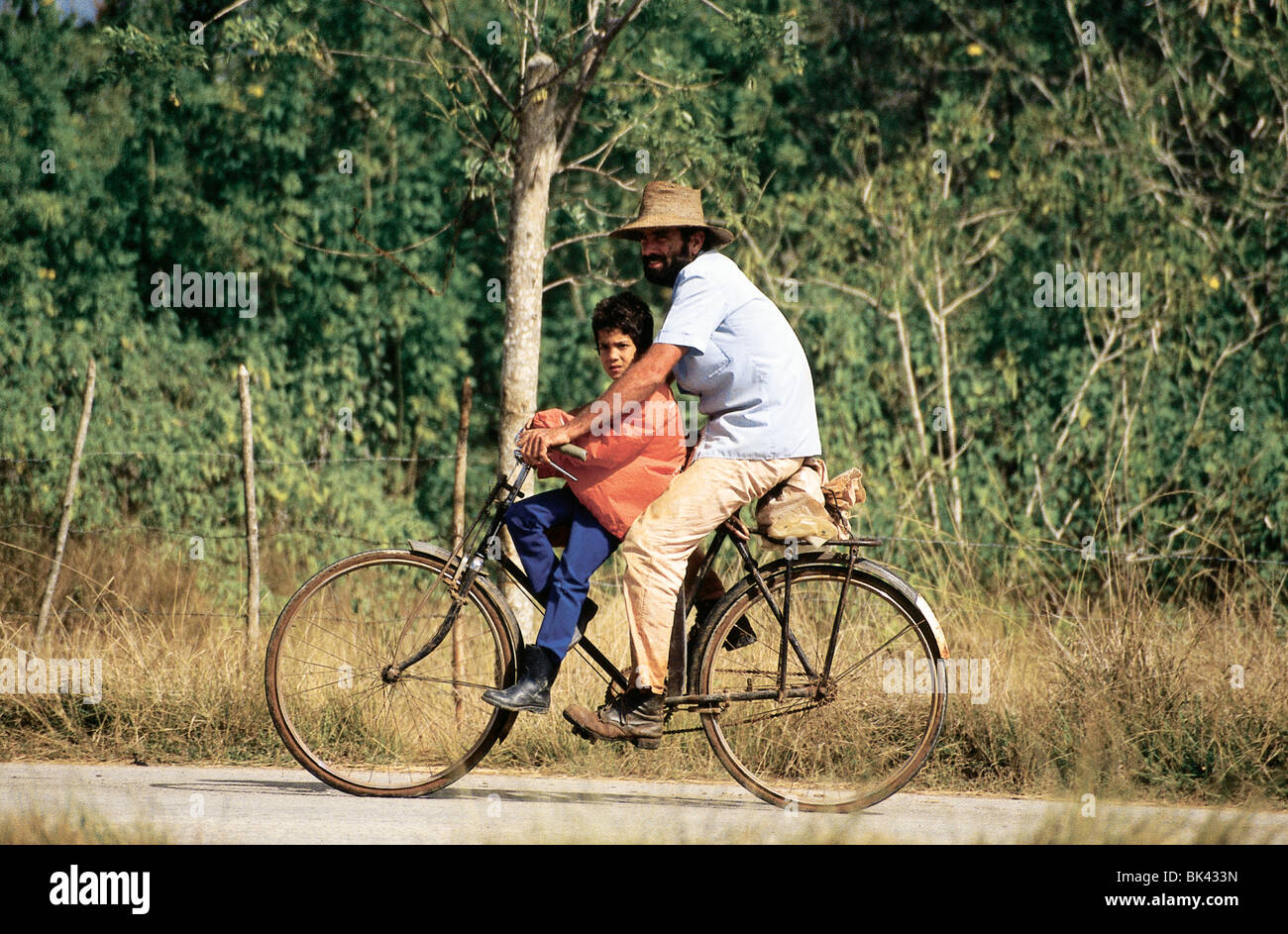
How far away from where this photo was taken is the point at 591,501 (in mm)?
4938

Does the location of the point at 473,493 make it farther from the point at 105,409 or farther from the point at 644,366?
the point at 644,366

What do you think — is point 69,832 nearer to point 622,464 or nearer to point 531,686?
point 531,686

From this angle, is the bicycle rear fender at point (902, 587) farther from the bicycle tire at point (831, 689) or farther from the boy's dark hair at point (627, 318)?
the boy's dark hair at point (627, 318)

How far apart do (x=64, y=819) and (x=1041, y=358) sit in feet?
27.7

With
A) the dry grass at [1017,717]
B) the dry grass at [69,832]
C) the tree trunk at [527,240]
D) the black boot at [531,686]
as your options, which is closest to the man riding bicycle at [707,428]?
the black boot at [531,686]

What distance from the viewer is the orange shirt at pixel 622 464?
4922 mm

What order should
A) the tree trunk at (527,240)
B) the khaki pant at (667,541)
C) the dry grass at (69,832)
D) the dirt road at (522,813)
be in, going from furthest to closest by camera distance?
the tree trunk at (527,240), the khaki pant at (667,541), the dirt road at (522,813), the dry grass at (69,832)

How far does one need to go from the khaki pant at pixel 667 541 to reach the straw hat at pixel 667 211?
84cm

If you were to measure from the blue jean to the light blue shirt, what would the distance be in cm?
48

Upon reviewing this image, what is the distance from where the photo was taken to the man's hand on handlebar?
186 inches

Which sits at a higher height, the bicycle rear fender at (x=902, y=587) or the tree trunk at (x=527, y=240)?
the tree trunk at (x=527, y=240)

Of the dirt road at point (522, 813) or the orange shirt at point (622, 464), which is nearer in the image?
the dirt road at point (522, 813)


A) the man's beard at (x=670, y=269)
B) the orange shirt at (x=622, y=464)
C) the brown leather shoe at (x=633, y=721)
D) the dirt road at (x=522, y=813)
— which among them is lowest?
the dirt road at (x=522, y=813)

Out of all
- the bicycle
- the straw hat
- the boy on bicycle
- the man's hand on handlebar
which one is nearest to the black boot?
the boy on bicycle
